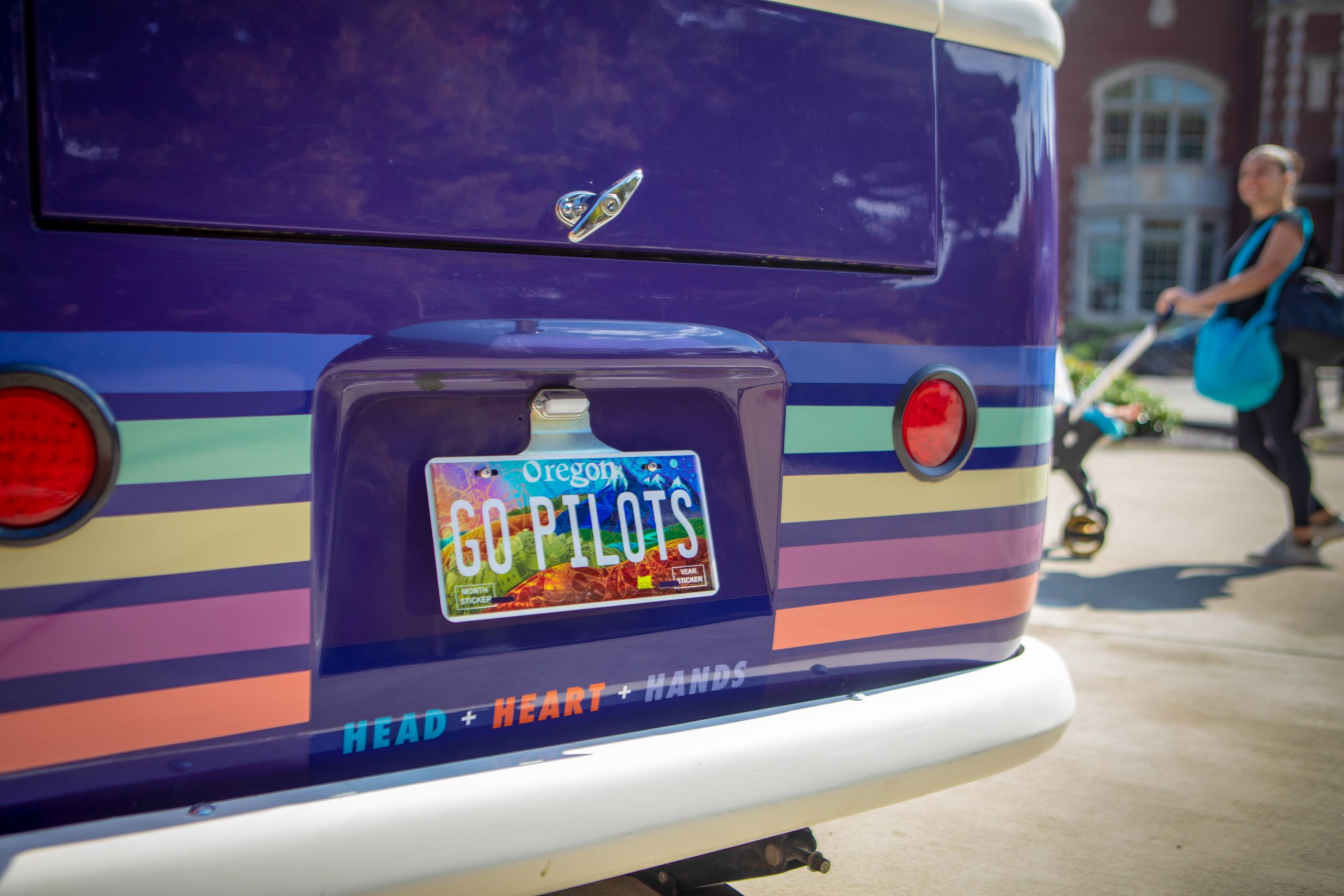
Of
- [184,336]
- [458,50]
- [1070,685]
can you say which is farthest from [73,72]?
[1070,685]

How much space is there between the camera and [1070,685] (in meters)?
1.89

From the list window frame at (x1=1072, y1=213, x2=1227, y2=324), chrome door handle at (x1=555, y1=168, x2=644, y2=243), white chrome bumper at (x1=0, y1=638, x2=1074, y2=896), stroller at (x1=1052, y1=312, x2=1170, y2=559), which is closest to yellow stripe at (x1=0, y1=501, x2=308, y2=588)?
white chrome bumper at (x1=0, y1=638, x2=1074, y2=896)

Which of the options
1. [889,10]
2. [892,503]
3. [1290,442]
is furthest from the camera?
[1290,442]

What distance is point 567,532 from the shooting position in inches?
60.4

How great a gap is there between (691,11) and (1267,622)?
12.4 feet

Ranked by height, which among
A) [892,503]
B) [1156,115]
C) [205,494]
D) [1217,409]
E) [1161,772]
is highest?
[1156,115]

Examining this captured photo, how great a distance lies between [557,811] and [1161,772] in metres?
2.12

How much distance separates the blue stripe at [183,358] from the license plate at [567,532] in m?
0.24

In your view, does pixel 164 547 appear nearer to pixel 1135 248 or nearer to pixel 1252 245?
pixel 1252 245

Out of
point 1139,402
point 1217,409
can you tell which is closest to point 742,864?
point 1139,402

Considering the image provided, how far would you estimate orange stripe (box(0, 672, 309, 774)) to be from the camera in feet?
3.98

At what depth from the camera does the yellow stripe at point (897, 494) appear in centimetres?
172

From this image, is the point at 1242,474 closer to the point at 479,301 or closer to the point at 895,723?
the point at 895,723

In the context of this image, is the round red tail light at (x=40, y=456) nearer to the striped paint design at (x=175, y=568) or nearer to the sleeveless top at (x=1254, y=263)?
the striped paint design at (x=175, y=568)
